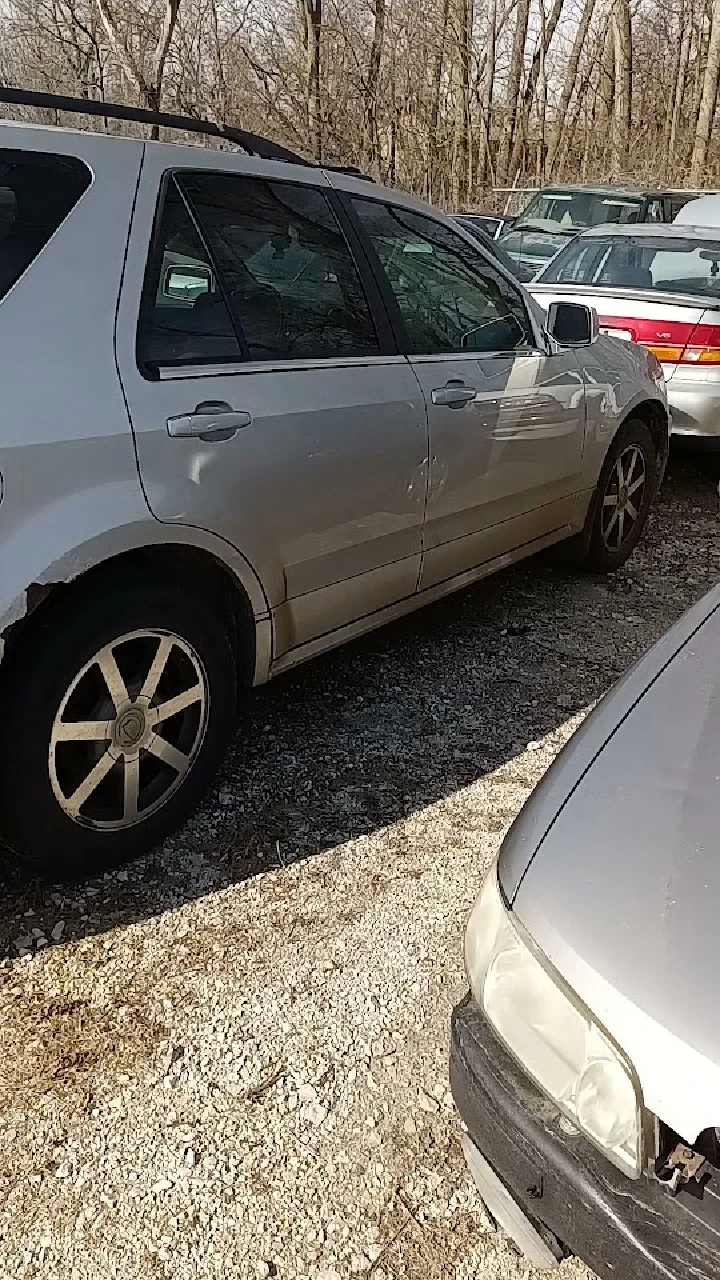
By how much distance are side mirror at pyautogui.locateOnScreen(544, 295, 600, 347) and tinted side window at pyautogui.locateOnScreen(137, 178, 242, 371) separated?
70.6 inches

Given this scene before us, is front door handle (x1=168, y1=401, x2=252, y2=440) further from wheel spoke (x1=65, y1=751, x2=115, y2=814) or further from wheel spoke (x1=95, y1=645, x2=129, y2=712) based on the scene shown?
wheel spoke (x1=65, y1=751, x2=115, y2=814)

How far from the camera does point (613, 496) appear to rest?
479cm

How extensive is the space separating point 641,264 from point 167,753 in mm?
6146

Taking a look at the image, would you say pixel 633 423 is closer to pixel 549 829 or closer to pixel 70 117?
pixel 70 117

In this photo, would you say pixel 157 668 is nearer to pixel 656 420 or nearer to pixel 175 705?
pixel 175 705

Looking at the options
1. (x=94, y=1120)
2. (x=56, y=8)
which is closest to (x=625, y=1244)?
(x=94, y=1120)

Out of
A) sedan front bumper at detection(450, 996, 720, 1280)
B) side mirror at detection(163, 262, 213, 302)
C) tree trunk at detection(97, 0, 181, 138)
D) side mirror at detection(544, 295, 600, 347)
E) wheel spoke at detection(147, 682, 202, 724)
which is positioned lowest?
sedan front bumper at detection(450, 996, 720, 1280)

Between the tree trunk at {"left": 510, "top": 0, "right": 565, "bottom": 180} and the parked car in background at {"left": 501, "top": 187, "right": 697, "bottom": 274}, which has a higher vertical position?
the tree trunk at {"left": 510, "top": 0, "right": 565, "bottom": 180}

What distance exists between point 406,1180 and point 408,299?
8.44 ft

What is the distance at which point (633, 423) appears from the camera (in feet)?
15.8

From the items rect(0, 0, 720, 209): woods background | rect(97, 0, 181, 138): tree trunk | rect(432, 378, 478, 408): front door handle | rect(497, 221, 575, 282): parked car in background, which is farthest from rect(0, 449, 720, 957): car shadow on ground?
rect(0, 0, 720, 209): woods background

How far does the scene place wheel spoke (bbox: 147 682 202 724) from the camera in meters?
2.65

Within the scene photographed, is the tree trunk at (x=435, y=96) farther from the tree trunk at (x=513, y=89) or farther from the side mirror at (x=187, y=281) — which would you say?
the side mirror at (x=187, y=281)

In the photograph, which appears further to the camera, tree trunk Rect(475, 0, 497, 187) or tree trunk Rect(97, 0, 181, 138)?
tree trunk Rect(475, 0, 497, 187)
